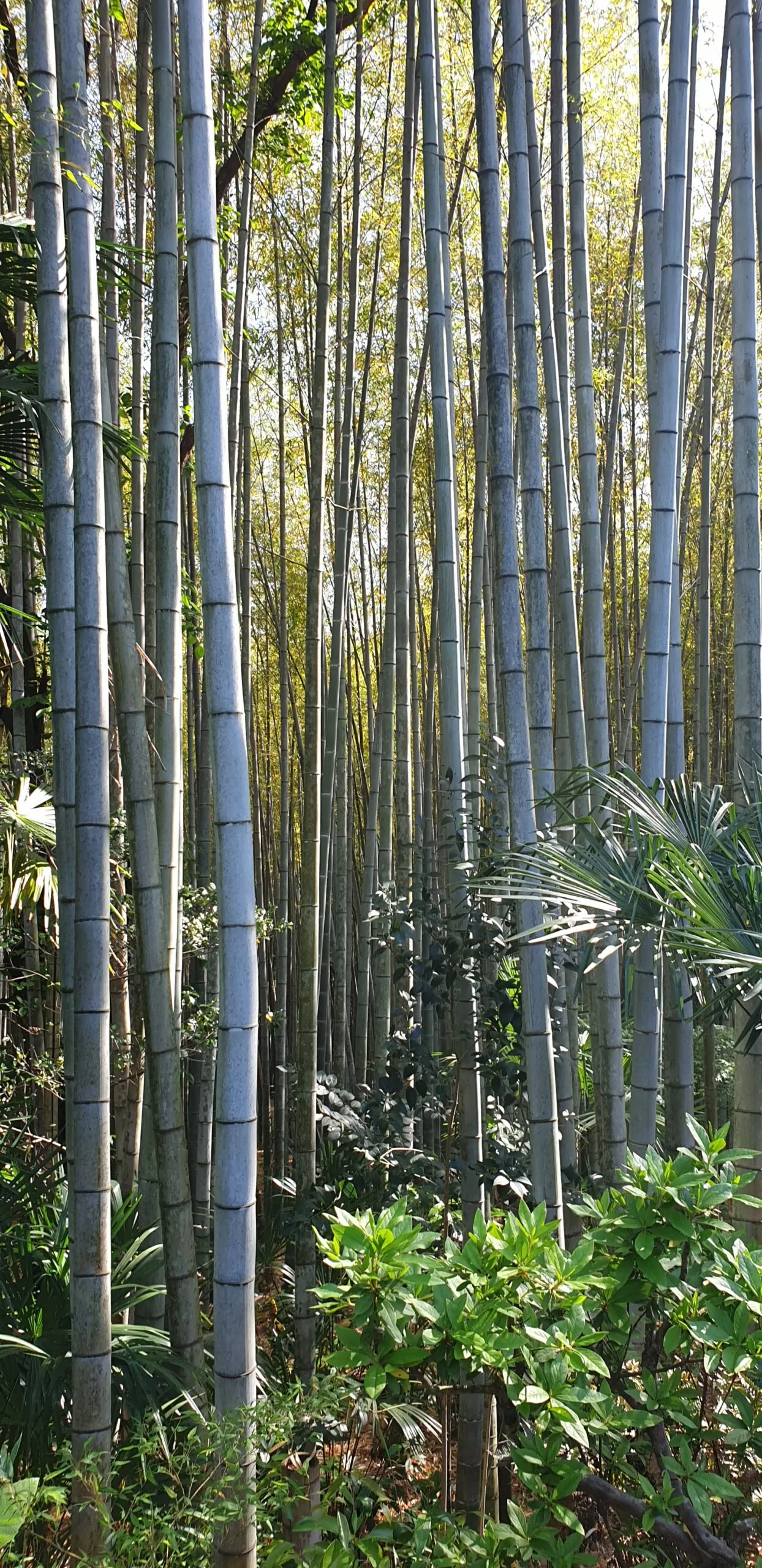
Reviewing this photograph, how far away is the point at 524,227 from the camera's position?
2.14m

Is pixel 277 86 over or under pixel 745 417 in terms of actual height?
over

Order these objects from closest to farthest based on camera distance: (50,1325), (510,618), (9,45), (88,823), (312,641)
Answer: (88,823) → (510,618) → (50,1325) → (312,641) → (9,45)

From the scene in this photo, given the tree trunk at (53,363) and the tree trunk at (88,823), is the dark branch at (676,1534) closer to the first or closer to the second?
the tree trunk at (88,823)

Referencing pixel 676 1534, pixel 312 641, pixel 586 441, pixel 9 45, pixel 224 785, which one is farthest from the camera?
pixel 9 45

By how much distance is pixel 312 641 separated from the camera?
104 inches

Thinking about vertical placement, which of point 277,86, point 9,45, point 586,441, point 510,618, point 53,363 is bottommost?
point 510,618

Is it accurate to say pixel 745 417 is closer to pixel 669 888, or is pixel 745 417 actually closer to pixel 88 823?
pixel 669 888

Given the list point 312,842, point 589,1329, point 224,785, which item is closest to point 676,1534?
point 589,1329

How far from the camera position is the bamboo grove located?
1.76 m

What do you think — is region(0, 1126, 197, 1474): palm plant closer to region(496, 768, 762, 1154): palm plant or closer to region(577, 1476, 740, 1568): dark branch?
region(577, 1476, 740, 1568): dark branch

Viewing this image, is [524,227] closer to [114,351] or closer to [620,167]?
[114,351]

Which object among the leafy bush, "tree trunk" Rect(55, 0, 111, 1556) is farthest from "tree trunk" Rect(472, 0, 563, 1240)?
"tree trunk" Rect(55, 0, 111, 1556)

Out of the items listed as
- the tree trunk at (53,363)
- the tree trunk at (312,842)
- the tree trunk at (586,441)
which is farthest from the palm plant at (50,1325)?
the tree trunk at (586,441)

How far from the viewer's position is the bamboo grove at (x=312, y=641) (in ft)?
5.77
